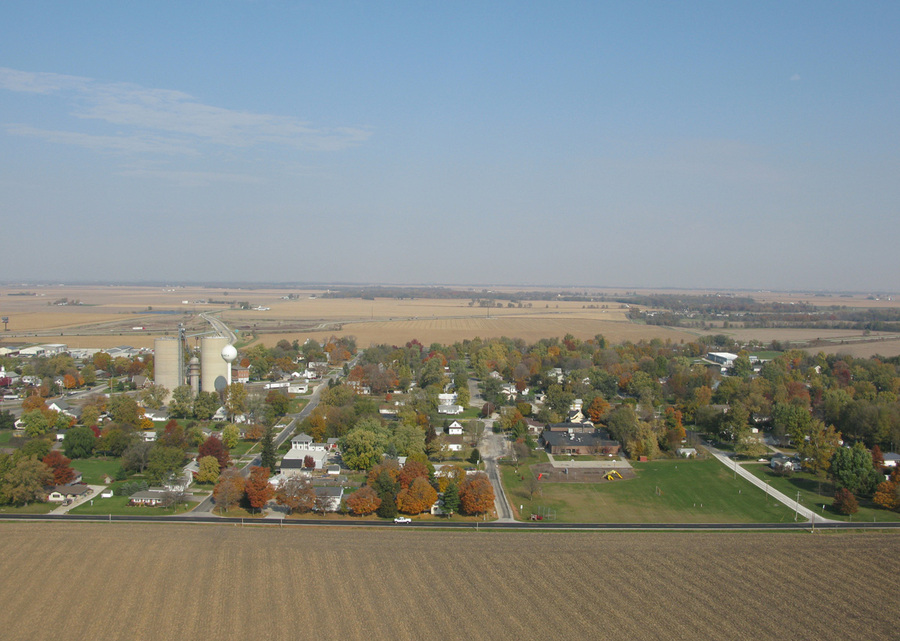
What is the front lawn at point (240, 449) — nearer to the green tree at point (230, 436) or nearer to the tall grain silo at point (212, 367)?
the green tree at point (230, 436)

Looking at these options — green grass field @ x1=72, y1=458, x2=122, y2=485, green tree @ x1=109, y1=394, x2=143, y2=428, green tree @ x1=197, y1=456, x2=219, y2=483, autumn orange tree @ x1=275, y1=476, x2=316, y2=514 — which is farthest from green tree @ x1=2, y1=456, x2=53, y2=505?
autumn orange tree @ x1=275, y1=476, x2=316, y2=514

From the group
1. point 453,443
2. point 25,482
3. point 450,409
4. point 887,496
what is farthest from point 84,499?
point 887,496

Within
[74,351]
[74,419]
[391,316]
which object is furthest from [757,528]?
[391,316]

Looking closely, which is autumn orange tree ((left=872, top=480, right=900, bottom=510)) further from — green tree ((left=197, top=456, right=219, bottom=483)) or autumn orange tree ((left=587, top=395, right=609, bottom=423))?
green tree ((left=197, top=456, right=219, bottom=483))

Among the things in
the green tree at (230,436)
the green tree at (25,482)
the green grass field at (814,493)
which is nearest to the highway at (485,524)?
the green grass field at (814,493)

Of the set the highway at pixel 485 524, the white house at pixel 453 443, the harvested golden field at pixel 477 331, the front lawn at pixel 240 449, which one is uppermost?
the harvested golden field at pixel 477 331

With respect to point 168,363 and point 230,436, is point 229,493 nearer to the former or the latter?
point 230,436
